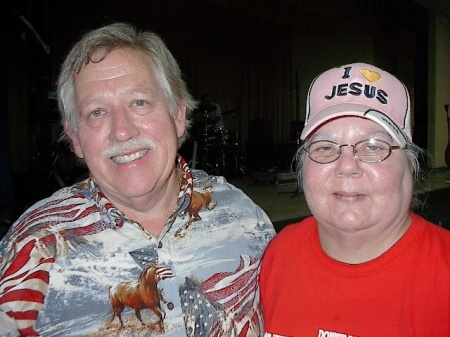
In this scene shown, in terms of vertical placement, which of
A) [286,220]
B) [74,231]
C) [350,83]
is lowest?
[286,220]

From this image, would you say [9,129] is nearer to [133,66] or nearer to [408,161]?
[133,66]

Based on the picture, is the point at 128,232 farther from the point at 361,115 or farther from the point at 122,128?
the point at 361,115

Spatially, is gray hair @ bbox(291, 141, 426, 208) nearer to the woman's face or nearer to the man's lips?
the woman's face

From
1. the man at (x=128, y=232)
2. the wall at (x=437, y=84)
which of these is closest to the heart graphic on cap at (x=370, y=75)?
the man at (x=128, y=232)

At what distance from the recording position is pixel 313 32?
12.0m

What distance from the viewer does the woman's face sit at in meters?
1.10

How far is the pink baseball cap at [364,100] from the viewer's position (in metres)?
1.11

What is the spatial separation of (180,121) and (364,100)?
0.62m

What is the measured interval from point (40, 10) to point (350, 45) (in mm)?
9677

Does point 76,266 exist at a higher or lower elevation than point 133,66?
lower

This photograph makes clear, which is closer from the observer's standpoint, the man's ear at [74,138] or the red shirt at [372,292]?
the red shirt at [372,292]

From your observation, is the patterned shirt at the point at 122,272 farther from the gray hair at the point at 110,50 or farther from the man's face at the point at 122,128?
the gray hair at the point at 110,50


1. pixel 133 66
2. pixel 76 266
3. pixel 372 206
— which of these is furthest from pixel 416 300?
pixel 133 66

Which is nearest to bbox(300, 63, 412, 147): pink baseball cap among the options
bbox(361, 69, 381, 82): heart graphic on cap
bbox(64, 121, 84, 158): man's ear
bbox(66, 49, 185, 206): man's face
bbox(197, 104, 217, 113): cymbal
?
bbox(361, 69, 381, 82): heart graphic on cap
